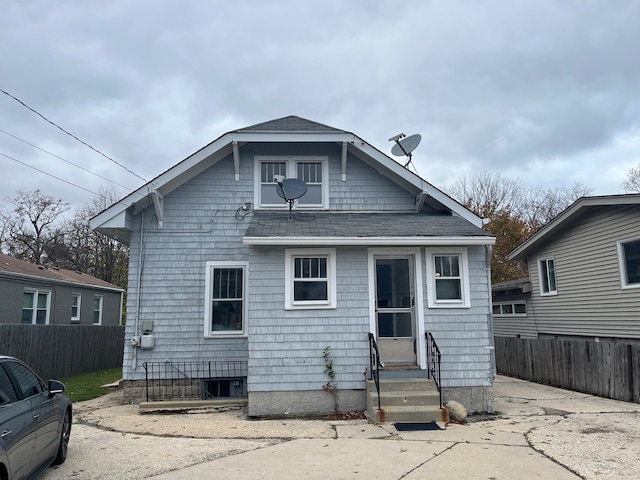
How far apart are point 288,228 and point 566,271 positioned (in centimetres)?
996

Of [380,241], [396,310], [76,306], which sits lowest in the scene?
[396,310]

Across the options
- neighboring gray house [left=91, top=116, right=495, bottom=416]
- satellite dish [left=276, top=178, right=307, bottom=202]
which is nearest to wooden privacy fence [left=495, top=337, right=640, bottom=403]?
neighboring gray house [left=91, top=116, right=495, bottom=416]

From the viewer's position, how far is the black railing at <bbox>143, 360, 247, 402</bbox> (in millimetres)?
10312

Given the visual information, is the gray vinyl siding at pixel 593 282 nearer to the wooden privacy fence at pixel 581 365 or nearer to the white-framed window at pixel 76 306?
the wooden privacy fence at pixel 581 365

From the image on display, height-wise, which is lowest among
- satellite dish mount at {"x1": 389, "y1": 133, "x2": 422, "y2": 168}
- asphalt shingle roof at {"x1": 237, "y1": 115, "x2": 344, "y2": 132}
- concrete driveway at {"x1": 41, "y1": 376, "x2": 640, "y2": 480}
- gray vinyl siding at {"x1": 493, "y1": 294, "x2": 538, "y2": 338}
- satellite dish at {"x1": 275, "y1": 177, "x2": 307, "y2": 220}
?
concrete driveway at {"x1": 41, "y1": 376, "x2": 640, "y2": 480}

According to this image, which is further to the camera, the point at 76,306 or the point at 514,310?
the point at 76,306

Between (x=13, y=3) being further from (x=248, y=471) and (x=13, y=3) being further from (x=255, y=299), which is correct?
(x=248, y=471)

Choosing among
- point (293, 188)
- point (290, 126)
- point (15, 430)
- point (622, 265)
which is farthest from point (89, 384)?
point (622, 265)

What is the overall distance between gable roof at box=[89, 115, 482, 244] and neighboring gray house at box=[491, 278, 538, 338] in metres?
8.48

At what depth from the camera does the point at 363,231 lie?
9430 millimetres

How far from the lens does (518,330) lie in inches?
730

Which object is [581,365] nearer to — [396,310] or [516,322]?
[396,310]

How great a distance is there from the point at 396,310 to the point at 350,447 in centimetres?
349

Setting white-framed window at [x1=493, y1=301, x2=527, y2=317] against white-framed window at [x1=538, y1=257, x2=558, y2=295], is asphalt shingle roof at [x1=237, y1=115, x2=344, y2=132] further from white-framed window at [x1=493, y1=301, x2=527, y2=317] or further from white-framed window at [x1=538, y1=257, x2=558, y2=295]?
white-framed window at [x1=493, y1=301, x2=527, y2=317]
